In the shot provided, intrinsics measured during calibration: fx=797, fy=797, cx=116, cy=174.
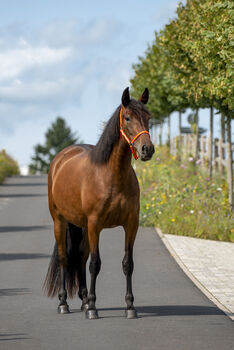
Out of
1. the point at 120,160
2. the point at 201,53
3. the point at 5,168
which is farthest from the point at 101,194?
the point at 5,168

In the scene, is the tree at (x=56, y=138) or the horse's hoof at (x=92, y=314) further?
the tree at (x=56, y=138)

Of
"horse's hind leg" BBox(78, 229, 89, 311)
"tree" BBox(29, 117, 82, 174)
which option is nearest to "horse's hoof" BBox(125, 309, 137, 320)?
"horse's hind leg" BBox(78, 229, 89, 311)

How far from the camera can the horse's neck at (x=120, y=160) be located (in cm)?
880

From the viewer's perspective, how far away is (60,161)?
1041 cm

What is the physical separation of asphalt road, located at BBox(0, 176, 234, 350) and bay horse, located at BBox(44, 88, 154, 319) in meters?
0.36

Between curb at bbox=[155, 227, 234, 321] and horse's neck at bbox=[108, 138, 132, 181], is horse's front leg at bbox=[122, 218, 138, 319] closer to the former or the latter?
horse's neck at bbox=[108, 138, 132, 181]

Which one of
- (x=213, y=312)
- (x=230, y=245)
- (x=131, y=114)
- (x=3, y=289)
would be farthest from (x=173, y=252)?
(x=131, y=114)

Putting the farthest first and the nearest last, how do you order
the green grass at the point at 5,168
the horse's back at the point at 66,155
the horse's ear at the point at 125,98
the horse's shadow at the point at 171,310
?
the green grass at the point at 5,168
the horse's back at the point at 66,155
the horse's shadow at the point at 171,310
the horse's ear at the point at 125,98

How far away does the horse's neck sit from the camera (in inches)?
347

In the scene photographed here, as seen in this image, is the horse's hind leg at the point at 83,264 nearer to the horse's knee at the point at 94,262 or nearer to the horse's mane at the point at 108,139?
the horse's knee at the point at 94,262

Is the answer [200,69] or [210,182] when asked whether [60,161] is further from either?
[210,182]

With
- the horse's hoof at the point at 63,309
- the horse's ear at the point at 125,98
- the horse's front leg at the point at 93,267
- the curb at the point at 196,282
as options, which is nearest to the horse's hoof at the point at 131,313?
the horse's front leg at the point at 93,267

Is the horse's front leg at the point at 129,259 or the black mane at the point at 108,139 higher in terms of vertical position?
the black mane at the point at 108,139

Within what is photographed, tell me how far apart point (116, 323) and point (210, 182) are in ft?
51.9
